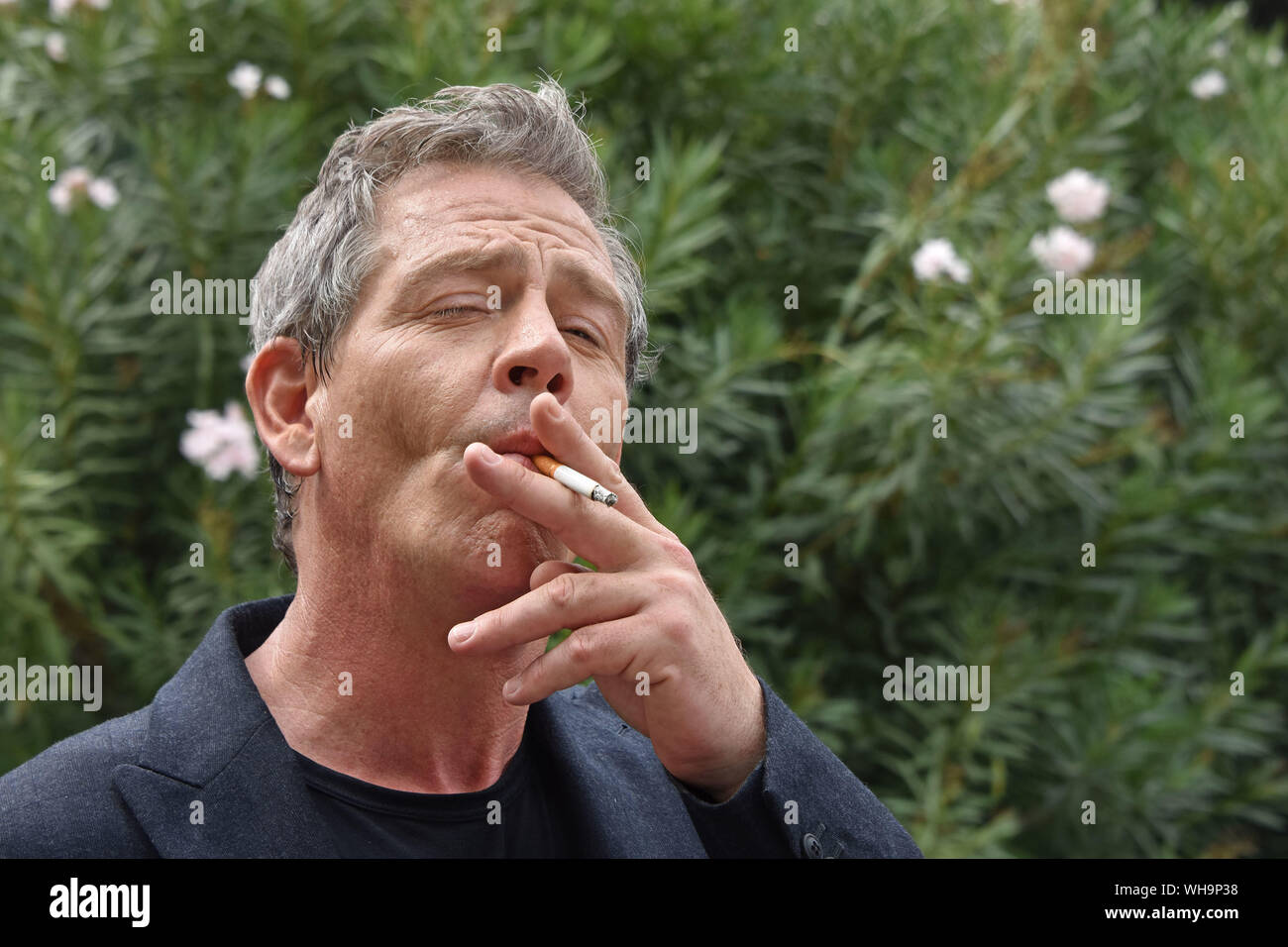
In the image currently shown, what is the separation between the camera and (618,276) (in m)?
2.15

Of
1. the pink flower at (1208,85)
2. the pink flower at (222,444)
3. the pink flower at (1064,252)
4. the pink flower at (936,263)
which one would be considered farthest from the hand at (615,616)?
the pink flower at (1208,85)

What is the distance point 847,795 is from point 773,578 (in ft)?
6.82

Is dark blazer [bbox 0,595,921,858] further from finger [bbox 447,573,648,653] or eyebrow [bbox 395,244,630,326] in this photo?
eyebrow [bbox 395,244,630,326]

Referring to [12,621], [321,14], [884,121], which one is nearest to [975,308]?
[884,121]

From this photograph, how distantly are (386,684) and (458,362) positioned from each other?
0.51 metres

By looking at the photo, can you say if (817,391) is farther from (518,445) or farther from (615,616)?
(615,616)

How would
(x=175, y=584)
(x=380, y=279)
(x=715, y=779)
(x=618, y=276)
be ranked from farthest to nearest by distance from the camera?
(x=175, y=584)
(x=618, y=276)
(x=380, y=279)
(x=715, y=779)

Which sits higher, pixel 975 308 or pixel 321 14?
pixel 321 14

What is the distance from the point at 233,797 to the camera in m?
1.60

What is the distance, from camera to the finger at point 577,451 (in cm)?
147

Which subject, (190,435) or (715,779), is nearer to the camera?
(715,779)

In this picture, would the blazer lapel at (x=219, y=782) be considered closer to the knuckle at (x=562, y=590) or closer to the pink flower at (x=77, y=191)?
the knuckle at (x=562, y=590)
